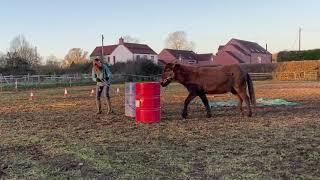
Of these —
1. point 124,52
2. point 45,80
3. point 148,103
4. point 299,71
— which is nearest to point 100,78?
point 148,103

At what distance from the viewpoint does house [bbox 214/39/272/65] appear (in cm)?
9600

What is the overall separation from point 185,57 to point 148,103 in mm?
90059

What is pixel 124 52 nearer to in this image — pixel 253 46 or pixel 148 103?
pixel 253 46

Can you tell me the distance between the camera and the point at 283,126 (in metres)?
10.8

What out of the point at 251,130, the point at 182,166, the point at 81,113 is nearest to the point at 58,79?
the point at 81,113

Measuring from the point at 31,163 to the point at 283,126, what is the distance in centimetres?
616

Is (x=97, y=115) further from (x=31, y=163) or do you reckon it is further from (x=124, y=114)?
(x=31, y=163)

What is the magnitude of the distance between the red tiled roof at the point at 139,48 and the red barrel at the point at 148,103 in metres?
77.9

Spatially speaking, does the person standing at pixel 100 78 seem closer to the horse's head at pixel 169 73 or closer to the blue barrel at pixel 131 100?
the blue barrel at pixel 131 100

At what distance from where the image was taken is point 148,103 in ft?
39.7

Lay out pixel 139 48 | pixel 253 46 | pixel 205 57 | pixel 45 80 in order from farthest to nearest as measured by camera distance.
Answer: pixel 253 46 < pixel 205 57 < pixel 139 48 < pixel 45 80

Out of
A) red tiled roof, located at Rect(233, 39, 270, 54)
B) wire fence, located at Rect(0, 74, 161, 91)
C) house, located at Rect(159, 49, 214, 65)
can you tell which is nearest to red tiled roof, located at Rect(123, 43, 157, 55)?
house, located at Rect(159, 49, 214, 65)

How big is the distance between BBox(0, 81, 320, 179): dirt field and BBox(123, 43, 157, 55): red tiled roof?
7776cm

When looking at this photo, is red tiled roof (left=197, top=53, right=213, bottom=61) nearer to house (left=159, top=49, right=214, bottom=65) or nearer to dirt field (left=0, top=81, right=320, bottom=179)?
house (left=159, top=49, right=214, bottom=65)
